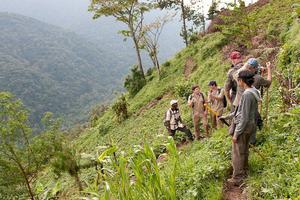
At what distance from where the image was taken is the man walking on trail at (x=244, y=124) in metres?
4.80

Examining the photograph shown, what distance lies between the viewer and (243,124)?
484cm

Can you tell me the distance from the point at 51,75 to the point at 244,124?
152660mm

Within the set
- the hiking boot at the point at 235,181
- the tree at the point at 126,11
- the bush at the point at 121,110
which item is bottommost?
the bush at the point at 121,110

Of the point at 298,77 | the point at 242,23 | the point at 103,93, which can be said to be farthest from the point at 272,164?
the point at 103,93

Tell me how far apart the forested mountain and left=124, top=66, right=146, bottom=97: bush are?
2791 inches

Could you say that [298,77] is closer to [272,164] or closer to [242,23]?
[272,164]

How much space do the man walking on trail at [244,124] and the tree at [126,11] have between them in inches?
903

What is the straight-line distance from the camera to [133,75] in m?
28.6

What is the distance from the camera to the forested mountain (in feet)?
371

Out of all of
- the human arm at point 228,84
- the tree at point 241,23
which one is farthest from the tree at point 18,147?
the human arm at point 228,84

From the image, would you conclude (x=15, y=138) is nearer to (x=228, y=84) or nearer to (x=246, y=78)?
(x=228, y=84)

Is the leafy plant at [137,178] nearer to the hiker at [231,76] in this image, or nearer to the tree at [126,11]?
the hiker at [231,76]

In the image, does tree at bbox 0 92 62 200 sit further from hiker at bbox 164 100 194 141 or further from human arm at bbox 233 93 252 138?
human arm at bbox 233 93 252 138

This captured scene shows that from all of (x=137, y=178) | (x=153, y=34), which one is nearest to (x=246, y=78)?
(x=137, y=178)
